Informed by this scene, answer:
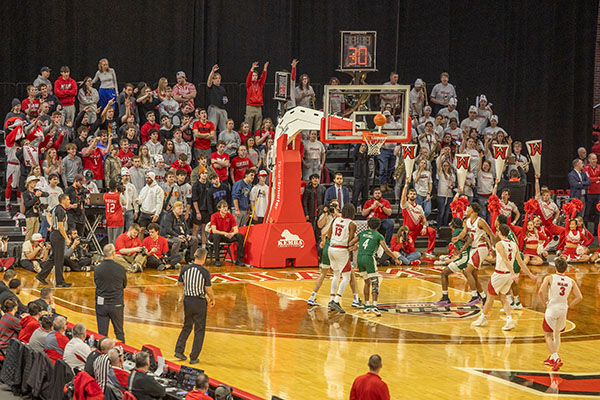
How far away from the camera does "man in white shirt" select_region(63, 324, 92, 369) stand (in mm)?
10367

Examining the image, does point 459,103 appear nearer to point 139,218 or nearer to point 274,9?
point 274,9

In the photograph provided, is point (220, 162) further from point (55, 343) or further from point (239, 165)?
point (55, 343)

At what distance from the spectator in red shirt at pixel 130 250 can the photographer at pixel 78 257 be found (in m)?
0.72

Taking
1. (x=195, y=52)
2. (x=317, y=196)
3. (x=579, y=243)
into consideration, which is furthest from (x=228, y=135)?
(x=579, y=243)

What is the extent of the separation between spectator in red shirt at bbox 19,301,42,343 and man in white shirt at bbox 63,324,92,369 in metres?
1.13

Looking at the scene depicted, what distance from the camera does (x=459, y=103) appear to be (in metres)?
27.9

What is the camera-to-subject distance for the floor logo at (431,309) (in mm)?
15547

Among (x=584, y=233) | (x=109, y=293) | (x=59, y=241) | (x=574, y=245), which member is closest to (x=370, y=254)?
(x=109, y=293)

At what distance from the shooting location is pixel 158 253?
1914 centimetres

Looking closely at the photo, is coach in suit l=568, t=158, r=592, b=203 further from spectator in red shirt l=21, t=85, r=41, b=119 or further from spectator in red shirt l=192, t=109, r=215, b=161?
spectator in red shirt l=21, t=85, r=41, b=119

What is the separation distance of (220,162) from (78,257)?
13.1ft

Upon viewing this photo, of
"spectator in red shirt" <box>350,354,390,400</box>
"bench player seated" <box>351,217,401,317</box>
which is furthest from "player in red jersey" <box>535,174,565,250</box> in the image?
"spectator in red shirt" <box>350,354,390,400</box>

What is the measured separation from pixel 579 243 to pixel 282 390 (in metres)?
12.5

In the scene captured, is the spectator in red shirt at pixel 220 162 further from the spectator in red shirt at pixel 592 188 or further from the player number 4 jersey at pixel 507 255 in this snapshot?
the spectator in red shirt at pixel 592 188
